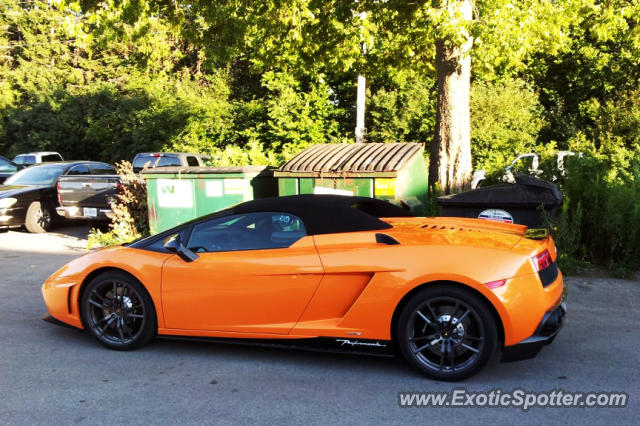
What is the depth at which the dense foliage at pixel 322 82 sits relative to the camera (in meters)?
8.48

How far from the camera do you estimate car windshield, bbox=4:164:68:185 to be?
43.9 ft

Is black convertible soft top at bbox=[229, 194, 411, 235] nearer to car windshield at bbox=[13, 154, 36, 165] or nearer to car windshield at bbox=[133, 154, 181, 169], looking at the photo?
car windshield at bbox=[133, 154, 181, 169]

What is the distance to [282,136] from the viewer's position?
1955 centimetres

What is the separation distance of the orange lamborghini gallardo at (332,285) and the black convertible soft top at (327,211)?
1cm

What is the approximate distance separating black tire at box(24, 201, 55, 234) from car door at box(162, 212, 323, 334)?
9.57m

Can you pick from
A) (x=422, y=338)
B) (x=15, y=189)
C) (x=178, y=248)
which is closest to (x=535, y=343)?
(x=422, y=338)

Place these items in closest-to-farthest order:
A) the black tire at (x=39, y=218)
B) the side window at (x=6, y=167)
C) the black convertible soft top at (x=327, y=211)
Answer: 1. the black convertible soft top at (x=327, y=211)
2. the black tire at (x=39, y=218)
3. the side window at (x=6, y=167)

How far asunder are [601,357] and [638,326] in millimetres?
1101

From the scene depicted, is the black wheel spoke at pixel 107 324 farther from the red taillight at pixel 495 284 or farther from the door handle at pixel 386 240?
the red taillight at pixel 495 284

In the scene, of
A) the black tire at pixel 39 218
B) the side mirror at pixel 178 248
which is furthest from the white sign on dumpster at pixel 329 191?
the black tire at pixel 39 218

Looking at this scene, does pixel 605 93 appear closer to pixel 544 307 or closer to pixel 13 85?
pixel 544 307

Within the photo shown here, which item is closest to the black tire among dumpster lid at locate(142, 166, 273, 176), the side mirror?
dumpster lid at locate(142, 166, 273, 176)

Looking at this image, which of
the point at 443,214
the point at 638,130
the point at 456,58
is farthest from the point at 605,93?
the point at 443,214

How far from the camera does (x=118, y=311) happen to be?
459 centimetres
